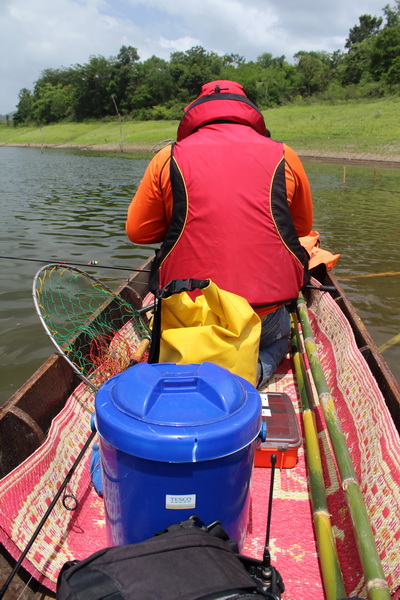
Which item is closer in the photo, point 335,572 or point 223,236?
point 335,572

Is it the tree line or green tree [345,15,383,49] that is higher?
green tree [345,15,383,49]

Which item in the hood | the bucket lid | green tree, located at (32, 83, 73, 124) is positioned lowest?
the bucket lid

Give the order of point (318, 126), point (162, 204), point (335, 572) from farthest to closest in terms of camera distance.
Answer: point (318, 126)
point (162, 204)
point (335, 572)

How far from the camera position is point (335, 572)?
6.30ft

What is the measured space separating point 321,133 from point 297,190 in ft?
151

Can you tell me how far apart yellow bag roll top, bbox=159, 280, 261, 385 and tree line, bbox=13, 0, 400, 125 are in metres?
66.0

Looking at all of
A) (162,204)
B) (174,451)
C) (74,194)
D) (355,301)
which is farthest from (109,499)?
(74,194)

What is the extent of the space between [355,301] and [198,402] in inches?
273

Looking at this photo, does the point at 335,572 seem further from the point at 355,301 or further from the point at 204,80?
the point at 204,80

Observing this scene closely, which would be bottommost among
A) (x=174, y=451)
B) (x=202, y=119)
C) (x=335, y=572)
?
(x=335, y=572)

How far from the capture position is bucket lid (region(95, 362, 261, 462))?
151 cm

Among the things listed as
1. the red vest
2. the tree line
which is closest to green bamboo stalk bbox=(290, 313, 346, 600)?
the red vest

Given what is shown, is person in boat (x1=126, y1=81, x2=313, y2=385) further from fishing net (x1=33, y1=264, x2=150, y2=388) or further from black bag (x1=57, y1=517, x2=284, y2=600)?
black bag (x1=57, y1=517, x2=284, y2=600)

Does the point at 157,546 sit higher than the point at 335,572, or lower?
higher
